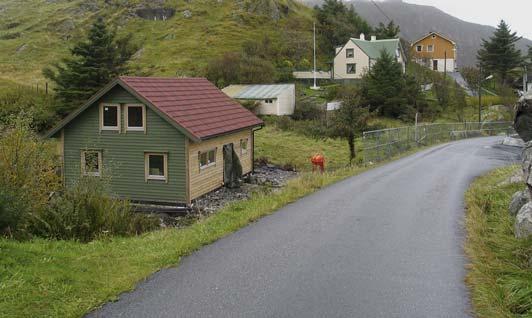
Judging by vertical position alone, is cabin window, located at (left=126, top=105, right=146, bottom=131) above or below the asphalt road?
above

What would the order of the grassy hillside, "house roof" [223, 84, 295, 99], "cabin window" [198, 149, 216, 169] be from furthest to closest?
the grassy hillside < "house roof" [223, 84, 295, 99] < "cabin window" [198, 149, 216, 169]

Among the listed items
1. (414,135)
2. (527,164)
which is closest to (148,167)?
(527,164)

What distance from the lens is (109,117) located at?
78.4 ft

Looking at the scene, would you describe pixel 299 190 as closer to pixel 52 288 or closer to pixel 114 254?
pixel 114 254

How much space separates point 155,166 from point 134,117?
2230 millimetres

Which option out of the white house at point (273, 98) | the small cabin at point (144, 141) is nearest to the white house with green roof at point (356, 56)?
the white house at point (273, 98)

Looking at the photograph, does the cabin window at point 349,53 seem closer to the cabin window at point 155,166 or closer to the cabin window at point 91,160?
the cabin window at point 155,166

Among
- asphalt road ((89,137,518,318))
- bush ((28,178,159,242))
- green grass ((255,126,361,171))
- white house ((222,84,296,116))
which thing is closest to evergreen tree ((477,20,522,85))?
white house ((222,84,296,116))

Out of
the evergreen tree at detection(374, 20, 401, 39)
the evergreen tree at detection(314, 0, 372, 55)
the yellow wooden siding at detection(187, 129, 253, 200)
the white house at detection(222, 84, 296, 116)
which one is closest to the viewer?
the yellow wooden siding at detection(187, 129, 253, 200)

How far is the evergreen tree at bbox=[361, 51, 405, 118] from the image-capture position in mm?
51844

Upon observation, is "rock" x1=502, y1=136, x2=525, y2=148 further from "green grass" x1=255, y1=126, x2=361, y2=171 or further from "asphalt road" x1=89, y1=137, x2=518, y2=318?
"asphalt road" x1=89, y1=137, x2=518, y2=318

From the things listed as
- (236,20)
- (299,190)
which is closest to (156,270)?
(299,190)

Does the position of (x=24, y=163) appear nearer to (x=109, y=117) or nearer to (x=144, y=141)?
(x=144, y=141)

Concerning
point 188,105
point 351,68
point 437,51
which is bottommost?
point 188,105
